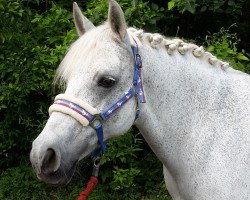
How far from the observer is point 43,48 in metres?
4.62

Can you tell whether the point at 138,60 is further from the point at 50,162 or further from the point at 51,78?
the point at 51,78

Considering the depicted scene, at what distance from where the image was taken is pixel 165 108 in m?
2.43

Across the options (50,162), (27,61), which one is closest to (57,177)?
(50,162)

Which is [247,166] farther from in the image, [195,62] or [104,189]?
[104,189]

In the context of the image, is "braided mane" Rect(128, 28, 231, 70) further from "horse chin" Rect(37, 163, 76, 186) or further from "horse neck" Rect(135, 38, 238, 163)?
"horse chin" Rect(37, 163, 76, 186)

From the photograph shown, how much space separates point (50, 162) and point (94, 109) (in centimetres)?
33

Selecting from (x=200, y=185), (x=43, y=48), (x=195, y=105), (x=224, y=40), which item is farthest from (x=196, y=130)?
(x=43, y=48)

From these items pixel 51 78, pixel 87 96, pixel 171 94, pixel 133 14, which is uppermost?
pixel 87 96

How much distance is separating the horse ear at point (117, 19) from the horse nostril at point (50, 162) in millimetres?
673

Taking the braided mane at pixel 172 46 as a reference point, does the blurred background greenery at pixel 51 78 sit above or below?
below

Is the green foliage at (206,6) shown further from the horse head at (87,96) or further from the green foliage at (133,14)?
the horse head at (87,96)

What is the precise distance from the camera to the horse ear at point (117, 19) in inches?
87.1

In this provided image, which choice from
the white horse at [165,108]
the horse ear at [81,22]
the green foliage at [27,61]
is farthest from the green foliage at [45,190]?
the horse ear at [81,22]

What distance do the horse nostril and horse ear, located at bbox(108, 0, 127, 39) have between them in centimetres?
67
